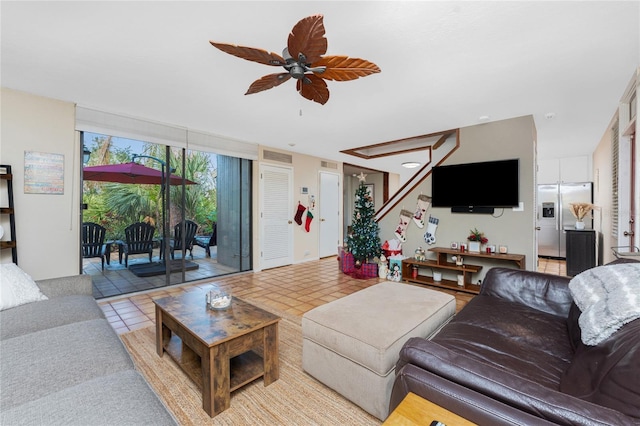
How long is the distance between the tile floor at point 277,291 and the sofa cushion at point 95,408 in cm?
185

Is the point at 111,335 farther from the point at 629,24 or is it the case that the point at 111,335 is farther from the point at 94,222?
the point at 629,24

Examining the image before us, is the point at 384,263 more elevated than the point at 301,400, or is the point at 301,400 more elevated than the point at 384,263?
the point at 384,263

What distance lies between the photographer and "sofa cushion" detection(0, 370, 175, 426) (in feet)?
3.21

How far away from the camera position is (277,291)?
400cm

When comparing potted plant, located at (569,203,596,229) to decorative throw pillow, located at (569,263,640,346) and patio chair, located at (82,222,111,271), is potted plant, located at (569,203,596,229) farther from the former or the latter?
patio chair, located at (82,222,111,271)

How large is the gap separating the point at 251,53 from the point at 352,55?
3.25ft

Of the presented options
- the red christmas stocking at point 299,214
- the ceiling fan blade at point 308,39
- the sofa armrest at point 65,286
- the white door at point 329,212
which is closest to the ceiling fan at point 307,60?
the ceiling fan blade at point 308,39

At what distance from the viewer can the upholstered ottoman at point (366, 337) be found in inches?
59.6

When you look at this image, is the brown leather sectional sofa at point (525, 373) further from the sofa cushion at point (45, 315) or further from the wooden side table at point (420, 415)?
the sofa cushion at point (45, 315)

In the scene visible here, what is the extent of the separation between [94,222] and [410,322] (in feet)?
13.3

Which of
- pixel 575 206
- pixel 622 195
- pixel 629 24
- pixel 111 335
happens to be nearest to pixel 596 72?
pixel 629 24

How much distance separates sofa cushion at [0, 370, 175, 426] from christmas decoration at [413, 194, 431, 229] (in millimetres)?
4242

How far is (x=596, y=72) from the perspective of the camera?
255 centimetres

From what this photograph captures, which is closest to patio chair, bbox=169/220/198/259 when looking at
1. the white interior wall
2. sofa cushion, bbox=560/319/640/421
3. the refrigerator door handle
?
the white interior wall
